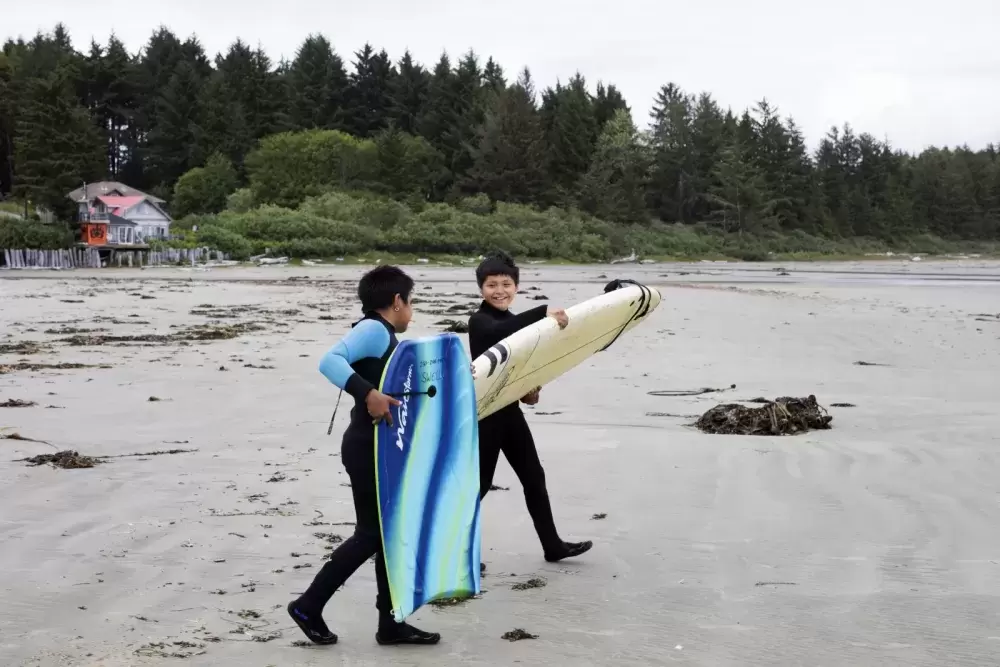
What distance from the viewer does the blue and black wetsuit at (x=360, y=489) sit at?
3.46 meters

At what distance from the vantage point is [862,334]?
14547 mm

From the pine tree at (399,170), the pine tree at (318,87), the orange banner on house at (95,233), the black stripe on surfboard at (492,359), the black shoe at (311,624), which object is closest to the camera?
the black shoe at (311,624)

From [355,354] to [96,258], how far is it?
4225cm

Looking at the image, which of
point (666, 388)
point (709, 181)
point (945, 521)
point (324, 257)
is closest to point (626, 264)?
point (324, 257)

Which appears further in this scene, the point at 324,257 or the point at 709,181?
the point at 709,181

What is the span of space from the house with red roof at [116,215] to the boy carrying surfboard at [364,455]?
1897 inches

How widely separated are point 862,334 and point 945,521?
10.2 meters

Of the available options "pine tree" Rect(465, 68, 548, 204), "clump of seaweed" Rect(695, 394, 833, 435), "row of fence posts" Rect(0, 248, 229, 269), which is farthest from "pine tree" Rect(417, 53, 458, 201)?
"clump of seaweed" Rect(695, 394, 833, 435)

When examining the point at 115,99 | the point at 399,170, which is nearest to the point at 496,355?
the point at 399,170

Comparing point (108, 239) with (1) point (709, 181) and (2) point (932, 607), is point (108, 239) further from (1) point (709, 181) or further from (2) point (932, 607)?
(2) point (932, 607)

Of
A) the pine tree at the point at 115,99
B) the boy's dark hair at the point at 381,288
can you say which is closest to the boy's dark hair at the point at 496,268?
the boy's dark hair at the point at 381,288

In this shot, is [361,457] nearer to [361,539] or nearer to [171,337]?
[361,539]

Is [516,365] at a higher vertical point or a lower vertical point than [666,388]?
higher

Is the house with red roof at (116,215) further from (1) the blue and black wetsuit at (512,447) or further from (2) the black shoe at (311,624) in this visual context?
(2) the black shoe at (311,624)
